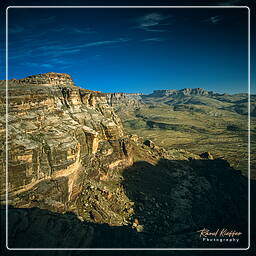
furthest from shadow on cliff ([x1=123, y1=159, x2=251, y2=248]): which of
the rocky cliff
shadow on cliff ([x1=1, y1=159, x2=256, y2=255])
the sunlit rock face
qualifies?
the sunlit rock face

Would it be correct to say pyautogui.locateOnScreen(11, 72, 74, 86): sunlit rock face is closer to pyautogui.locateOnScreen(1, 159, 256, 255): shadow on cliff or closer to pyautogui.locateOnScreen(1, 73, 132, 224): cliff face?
pyautogui.locateOnScreen(1, 73, 132, 224): cliff face

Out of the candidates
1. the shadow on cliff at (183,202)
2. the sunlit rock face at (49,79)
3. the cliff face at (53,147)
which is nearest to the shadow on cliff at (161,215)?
the shadow on cliff at (183,202)

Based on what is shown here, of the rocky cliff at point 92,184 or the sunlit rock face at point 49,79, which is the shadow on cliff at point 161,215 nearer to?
the rocky cliff at point 92,184

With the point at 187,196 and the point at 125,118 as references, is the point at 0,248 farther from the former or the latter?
the point at 125,118

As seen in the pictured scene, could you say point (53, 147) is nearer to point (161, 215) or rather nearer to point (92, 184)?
point (92, 184)

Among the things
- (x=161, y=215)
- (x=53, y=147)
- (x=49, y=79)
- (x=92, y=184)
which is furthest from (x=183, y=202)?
(x=49, y=79)

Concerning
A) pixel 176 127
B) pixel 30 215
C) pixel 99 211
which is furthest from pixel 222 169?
pixel 176 127
